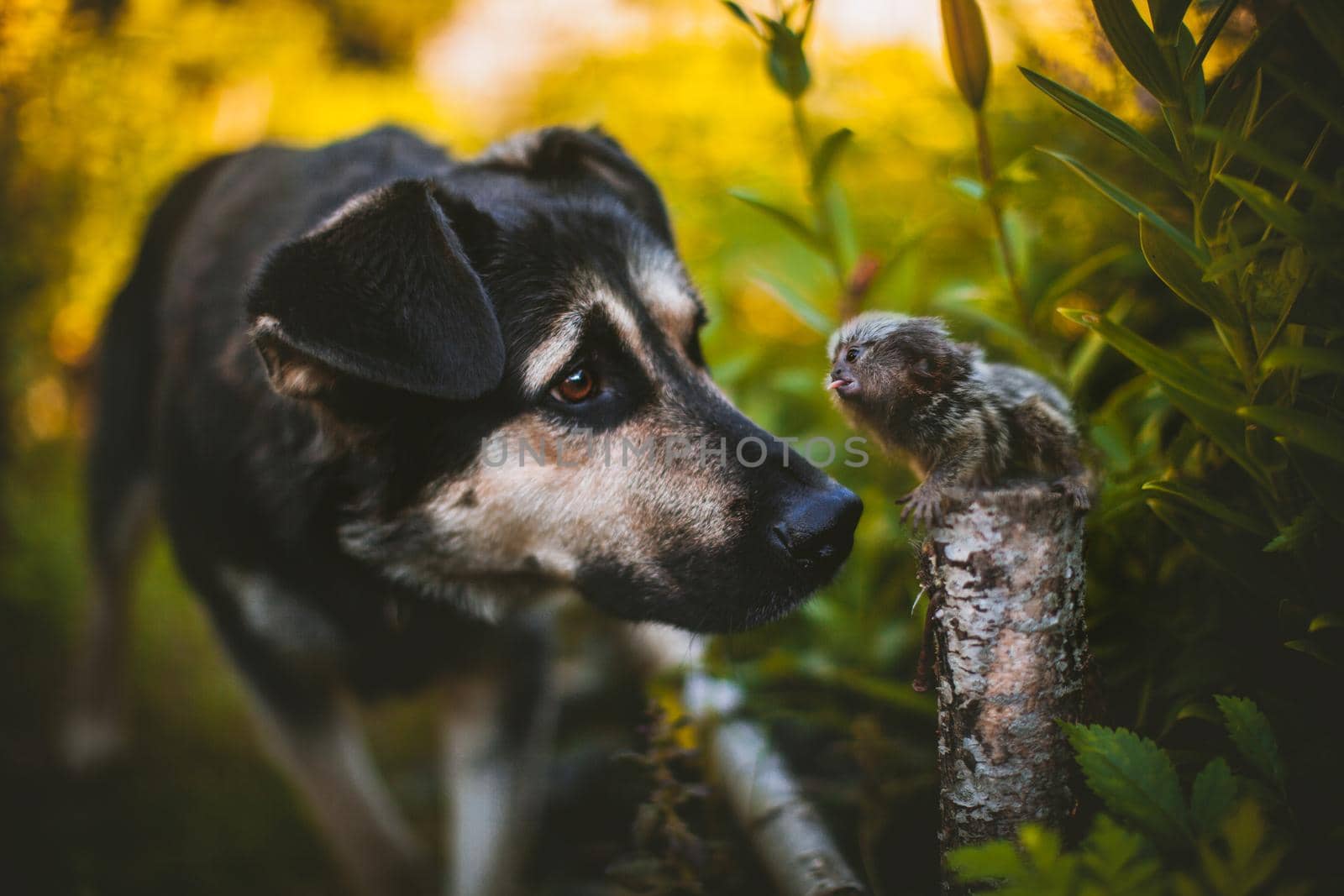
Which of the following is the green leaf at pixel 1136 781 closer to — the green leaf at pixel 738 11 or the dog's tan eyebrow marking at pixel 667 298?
the dog's tan eyebrow marking at pixel 667 298

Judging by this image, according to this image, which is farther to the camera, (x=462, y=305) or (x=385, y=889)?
(x=385, y=889)

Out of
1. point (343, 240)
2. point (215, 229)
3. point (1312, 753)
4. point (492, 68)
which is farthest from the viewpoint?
point (492, 68)

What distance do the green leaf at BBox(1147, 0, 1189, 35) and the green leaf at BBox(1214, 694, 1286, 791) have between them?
1219mm

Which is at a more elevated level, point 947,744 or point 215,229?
point 215,229

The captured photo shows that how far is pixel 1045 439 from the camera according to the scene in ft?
5.79

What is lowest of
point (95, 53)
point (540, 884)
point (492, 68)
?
point (540, 884)

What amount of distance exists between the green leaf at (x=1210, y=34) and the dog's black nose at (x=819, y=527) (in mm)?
1179

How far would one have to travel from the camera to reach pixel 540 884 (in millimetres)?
3580

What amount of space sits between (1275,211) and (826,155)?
1.30 metres

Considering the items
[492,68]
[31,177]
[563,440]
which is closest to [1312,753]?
[563,440]

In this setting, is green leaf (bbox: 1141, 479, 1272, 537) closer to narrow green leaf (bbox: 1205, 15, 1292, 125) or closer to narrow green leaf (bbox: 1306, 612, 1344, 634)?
narrow green leaf (bbox: 1306, 612, 1344, 634)

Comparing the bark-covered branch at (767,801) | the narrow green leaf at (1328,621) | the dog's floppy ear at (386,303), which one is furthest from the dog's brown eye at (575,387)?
the narrow green leaf at (1328,621)

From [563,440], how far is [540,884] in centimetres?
220

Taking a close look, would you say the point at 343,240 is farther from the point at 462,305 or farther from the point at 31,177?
the point at 31,177
